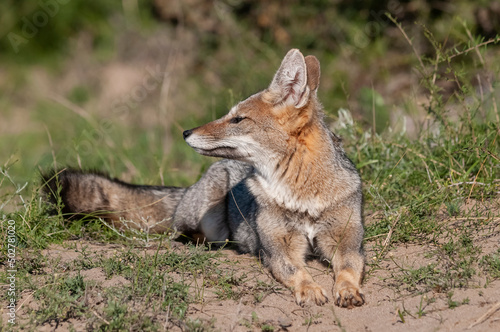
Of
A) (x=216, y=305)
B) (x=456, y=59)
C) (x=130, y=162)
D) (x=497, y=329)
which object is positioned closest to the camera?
(x=497, y=329)

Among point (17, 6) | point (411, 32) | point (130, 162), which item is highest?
point (17, 6)

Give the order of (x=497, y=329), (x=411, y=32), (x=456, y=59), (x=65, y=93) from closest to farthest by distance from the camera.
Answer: (x=497, y=329) < (x=456, y=59) < (x=411, y=32) < (x=65, y=93)

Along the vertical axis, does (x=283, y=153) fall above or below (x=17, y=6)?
below

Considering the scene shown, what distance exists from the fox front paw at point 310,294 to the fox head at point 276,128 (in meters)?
0.99

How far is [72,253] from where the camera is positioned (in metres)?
4.82

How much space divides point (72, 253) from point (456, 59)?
21.9ft

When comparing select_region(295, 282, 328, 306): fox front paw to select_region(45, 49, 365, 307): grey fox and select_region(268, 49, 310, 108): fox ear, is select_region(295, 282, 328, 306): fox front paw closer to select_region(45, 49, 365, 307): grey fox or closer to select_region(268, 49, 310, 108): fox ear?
select_region(45, 49, 365, 307): grey fox

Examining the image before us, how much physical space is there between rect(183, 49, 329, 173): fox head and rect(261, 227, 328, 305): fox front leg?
564 mm

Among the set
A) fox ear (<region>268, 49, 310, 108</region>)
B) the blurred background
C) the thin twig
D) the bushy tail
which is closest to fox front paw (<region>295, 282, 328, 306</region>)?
the thin twig

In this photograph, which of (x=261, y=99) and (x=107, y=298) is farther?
(x=261, y=99)

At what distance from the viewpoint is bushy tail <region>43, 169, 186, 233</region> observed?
18.4 ft

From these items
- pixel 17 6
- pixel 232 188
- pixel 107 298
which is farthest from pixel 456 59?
pixel 17 6

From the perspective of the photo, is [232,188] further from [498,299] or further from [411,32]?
[411,32]

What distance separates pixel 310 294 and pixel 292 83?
5.26ft
